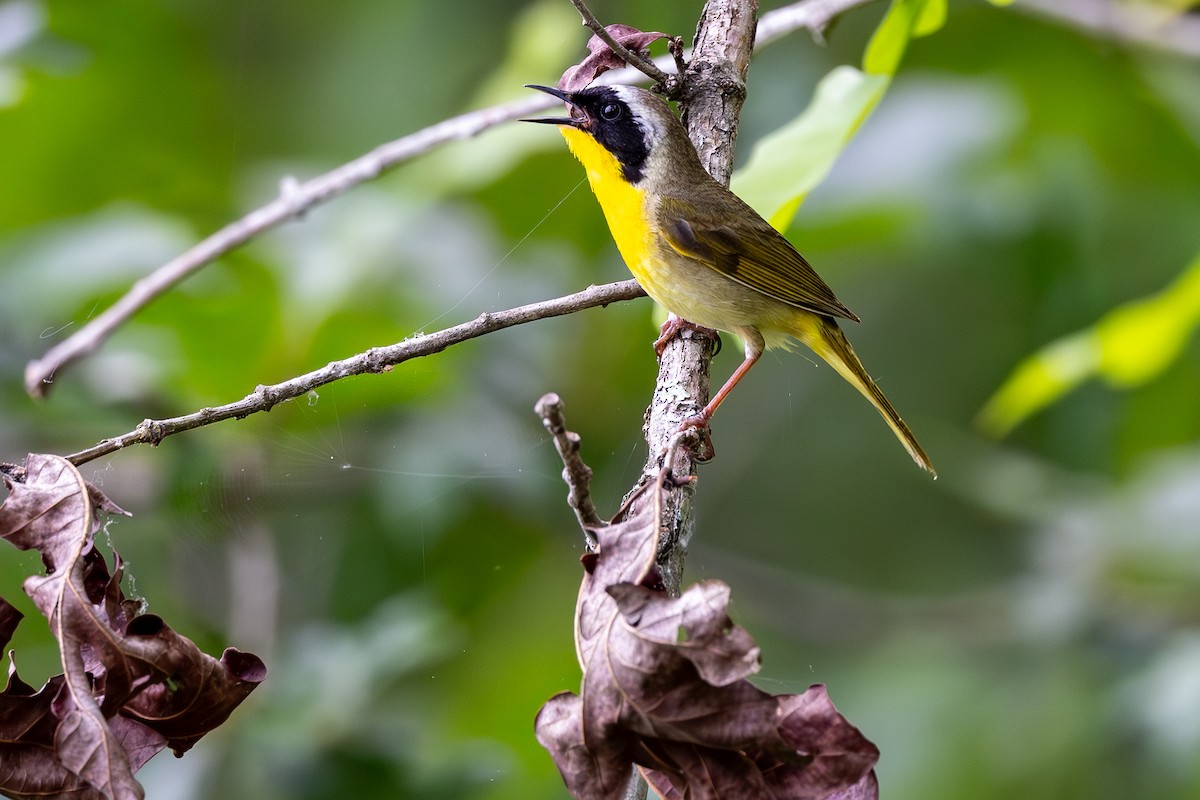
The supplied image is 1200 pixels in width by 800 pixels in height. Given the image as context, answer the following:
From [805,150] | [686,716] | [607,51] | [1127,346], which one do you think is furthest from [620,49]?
[1127,346]

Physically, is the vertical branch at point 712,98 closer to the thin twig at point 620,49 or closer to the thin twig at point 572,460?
the thin twig at point 620,49

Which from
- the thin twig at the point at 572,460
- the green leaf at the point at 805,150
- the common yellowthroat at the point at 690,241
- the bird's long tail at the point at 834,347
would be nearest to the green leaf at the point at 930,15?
the green leaf at the point at 805,150

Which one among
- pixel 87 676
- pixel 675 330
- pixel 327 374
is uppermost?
pixel 675 330

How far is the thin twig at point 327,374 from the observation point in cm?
163

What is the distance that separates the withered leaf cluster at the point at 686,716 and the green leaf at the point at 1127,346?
1.84 meters

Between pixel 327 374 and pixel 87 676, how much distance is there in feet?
1.66

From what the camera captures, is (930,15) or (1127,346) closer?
(930,15)

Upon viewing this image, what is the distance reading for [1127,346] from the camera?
2916 millimetres

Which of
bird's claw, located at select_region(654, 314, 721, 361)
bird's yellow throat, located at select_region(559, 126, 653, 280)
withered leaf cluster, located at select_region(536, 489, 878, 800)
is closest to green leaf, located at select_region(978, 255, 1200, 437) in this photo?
bird's claw, located at select_region(654, 314, 721, 361)

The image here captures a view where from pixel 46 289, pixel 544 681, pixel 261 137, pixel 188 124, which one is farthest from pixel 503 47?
pixel 544 681

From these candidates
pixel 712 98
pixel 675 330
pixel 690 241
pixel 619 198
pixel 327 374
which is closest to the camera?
pixel 327 374

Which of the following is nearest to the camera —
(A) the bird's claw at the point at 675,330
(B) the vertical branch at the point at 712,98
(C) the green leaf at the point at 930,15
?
(B) the vertical branch at the point at 712,98

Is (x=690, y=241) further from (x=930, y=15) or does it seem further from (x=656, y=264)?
(x=930, y=15)

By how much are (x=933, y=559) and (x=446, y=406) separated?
2664mm
